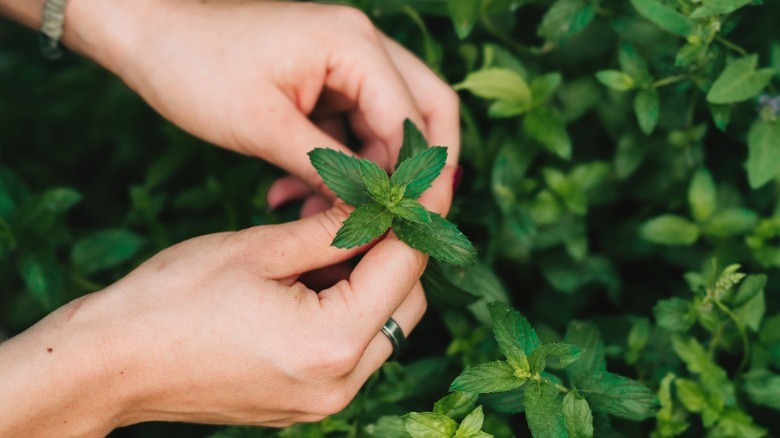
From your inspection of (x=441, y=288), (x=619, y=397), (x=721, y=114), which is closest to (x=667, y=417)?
(x=619, y=397)

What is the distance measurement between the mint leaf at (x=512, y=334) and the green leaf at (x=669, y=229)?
0.52m

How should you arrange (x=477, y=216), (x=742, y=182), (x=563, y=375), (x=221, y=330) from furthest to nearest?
(x=742, y=182)
(x=477, y=216)
(x=563, y=375)
(x=221, y=330)

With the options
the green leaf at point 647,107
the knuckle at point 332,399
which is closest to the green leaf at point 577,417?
the knuckle at point 332,399

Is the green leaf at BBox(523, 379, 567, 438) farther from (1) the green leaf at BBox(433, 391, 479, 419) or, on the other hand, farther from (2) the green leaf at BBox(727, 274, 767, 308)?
(2) the green leaf at BBox(727, 274, 767, 308)

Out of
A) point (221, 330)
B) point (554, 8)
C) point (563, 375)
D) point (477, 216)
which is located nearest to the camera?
point (221, 330)

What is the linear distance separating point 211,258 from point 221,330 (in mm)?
123

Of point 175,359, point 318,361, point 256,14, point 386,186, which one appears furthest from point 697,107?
point 175,359

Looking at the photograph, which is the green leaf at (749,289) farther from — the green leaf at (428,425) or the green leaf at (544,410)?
the green leaf at (428,425)

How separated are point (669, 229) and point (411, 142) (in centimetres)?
63

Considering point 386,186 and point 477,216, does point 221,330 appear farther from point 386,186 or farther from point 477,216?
point 477,216

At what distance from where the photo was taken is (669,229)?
1586 millimetres

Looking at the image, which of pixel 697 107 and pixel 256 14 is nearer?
pixel 256 14

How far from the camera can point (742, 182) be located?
1780 mm

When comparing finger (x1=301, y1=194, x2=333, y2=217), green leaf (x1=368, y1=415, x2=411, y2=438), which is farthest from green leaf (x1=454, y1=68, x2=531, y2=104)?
green leaf (x1=368, y1=415, x2=411, y2=438)
